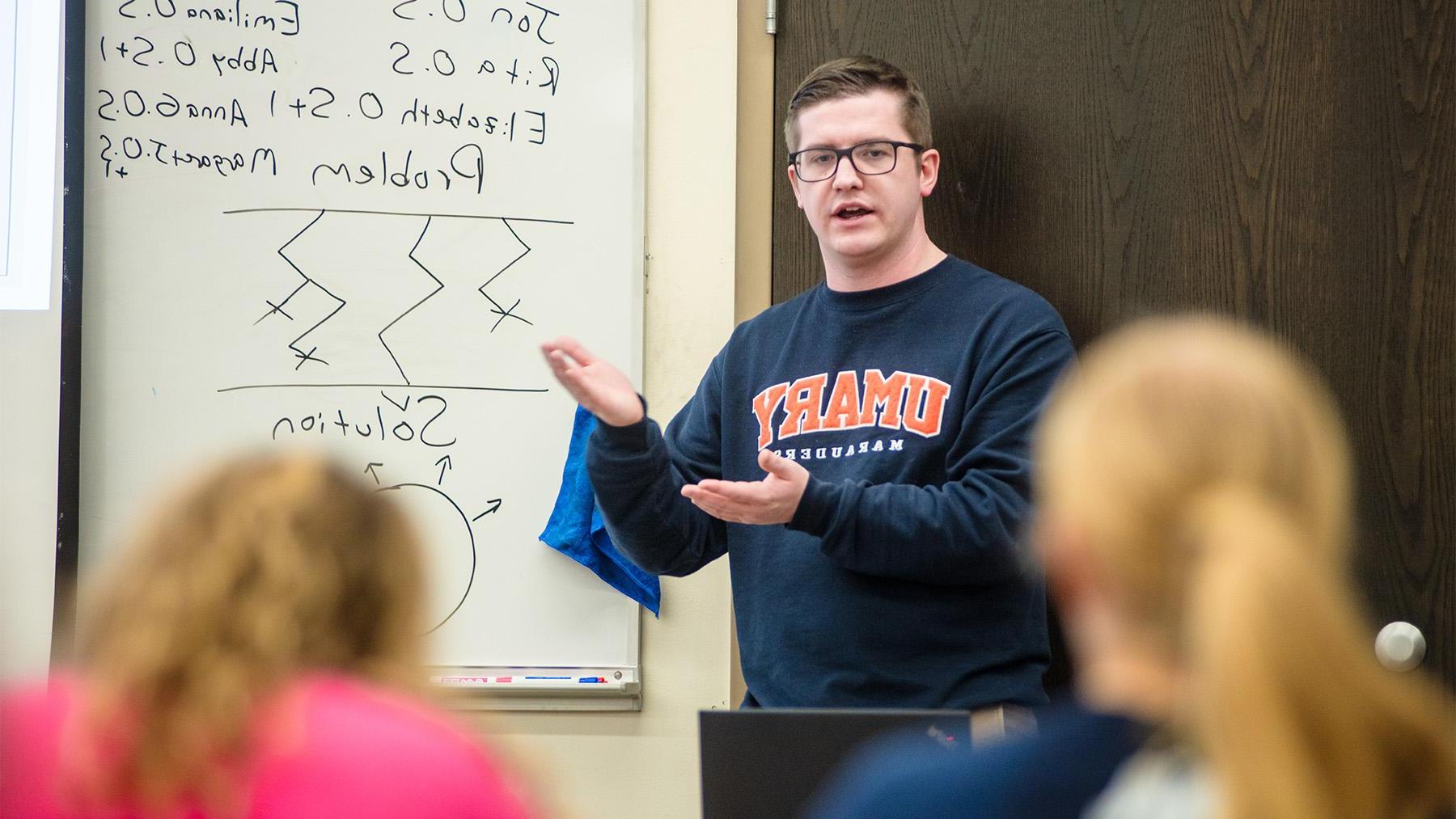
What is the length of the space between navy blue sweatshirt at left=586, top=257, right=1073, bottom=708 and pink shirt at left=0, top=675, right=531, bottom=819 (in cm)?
93

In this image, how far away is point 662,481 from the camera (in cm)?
196

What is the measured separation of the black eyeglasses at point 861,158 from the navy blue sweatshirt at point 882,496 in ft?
0.60

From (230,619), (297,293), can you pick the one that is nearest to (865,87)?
(297,293)

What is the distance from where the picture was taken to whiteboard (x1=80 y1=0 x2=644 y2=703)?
2.38 meters

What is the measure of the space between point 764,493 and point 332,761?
37.2 inches

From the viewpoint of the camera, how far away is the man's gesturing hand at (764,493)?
67.1 inches

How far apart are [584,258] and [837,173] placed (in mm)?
550

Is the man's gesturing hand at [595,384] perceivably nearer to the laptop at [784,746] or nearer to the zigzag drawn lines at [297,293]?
the laptop at [784,746]

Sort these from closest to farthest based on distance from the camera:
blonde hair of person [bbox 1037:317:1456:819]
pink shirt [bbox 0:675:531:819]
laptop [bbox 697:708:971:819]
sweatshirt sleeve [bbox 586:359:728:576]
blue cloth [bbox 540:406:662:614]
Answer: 1. blonde hair of person [bbox 1037:317:1456:819]
2. pink shirt [bbox 0:675:531:819]
3. laptop [bbox 697:708:971:819]
4. sweatshirt sleeve [bbox 586:359:728:576]
5. blue cloth [bbox 540:406:662:614]

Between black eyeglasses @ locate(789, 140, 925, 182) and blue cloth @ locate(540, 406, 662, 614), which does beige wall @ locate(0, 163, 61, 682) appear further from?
black eyeglasses @ locate(789, 140, 925, 182)

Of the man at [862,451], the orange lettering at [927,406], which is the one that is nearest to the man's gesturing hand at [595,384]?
the man at [862,451]

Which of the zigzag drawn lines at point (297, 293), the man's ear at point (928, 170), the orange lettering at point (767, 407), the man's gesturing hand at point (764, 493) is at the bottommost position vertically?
the man's gesturing hand at point (764, 493)

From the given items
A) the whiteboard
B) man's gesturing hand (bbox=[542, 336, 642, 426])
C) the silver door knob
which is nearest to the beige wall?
the whiteboard

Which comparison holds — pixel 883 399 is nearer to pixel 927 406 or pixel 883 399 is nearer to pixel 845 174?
pixel 927 406
